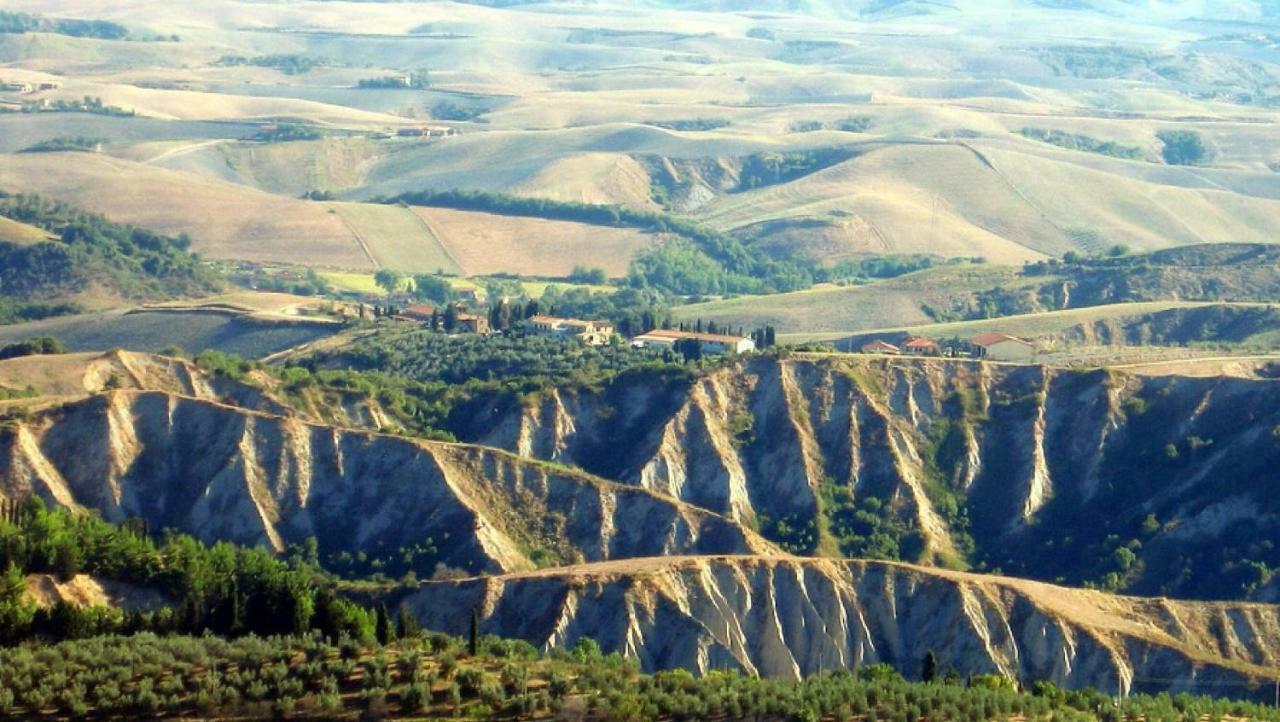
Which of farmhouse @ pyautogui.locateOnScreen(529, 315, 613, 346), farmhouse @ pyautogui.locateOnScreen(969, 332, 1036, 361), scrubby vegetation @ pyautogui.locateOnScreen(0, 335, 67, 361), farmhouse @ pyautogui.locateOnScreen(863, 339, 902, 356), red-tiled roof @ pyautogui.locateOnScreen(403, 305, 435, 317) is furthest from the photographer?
red-tiled roof @ pyautogui.locateOnScreen(403, 305, 435, 317)

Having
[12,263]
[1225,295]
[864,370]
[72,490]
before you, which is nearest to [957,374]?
[864,370]

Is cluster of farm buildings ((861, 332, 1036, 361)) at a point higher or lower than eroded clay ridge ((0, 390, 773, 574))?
lower

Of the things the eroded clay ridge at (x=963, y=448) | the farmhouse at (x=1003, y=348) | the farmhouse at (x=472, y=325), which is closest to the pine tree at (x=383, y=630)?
the eroded clay ridge at (x=963, y=448)

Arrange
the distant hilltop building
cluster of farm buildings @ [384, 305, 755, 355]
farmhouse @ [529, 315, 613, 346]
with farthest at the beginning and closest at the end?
farmhouse @ [529, 315, 613, 346] → the distant hilltop building → cluster of farm buildings @ [384, 305, 755, 355]

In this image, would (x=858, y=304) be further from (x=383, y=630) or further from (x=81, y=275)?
(x=383, y=630)

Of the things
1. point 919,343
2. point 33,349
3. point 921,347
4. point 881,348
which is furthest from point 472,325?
point 33,349

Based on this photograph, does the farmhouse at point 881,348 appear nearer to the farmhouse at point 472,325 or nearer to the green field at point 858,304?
the green field at point 858,304

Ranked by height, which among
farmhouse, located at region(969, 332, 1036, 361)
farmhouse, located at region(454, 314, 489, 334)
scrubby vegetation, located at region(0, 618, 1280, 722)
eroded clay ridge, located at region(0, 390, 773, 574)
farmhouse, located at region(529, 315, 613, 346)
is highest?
scrubby vegetation, located at region(0, 618, 1280, 722)

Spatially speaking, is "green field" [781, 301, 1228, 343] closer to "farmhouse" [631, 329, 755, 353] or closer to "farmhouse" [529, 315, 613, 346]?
"farmhouse" [631, 329, 755, 353]

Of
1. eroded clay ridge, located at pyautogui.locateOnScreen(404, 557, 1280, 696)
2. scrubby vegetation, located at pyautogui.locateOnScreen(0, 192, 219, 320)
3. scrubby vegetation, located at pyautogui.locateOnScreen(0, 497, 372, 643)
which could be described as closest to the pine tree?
scrubby vegetation, located at pyautogui.locateOnScreen(0, 497, 372, 643)
